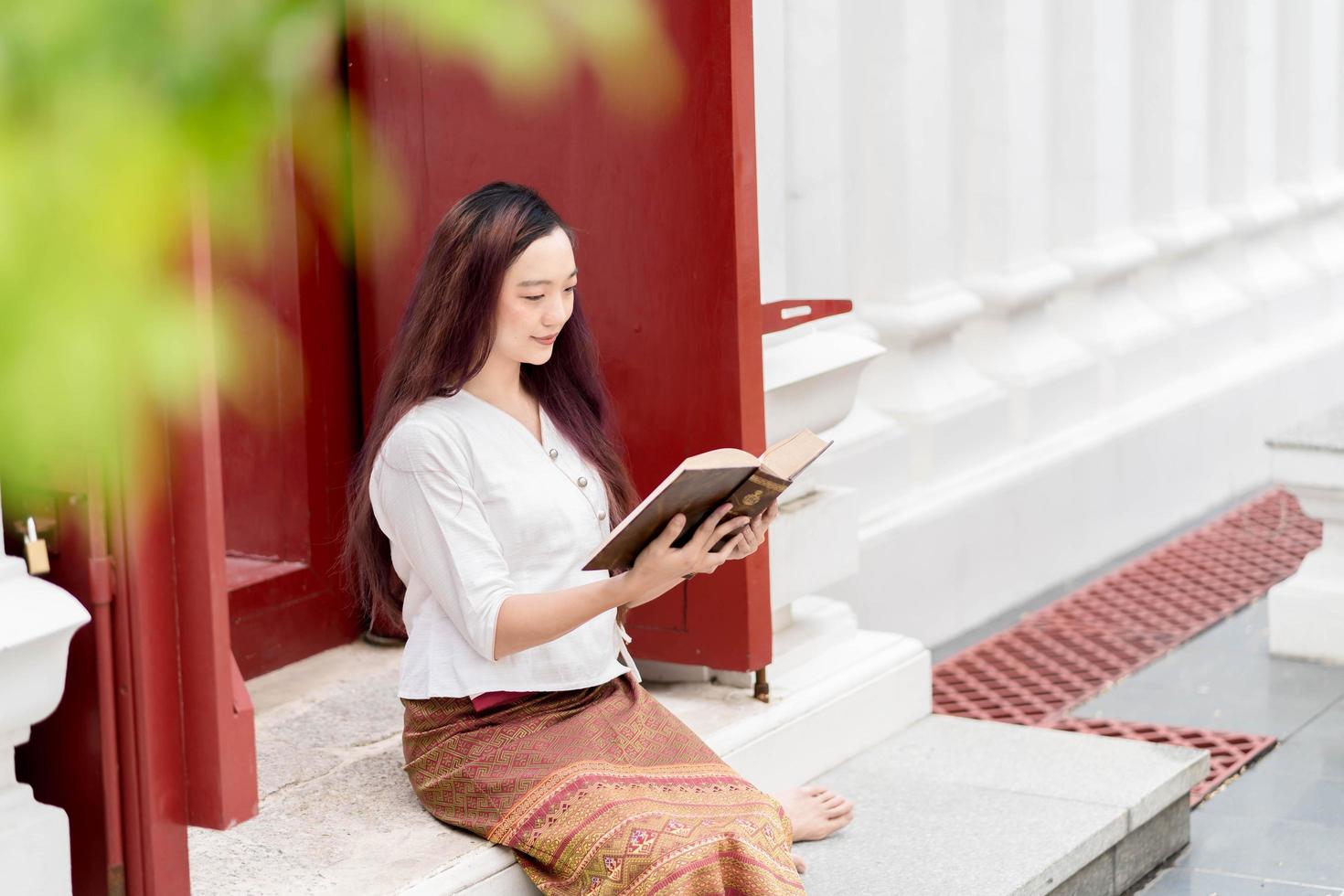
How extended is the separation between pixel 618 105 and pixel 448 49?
3234 mm

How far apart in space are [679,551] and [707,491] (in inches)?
5.2

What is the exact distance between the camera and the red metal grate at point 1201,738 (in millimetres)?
4805

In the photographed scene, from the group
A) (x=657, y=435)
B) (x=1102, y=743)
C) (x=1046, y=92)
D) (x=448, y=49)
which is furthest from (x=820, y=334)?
(x=448, y=49)

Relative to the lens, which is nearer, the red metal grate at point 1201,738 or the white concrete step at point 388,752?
the white concrete step at point 388,752

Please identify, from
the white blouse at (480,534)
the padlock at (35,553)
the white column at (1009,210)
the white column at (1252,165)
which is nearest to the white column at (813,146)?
the white column at (1009,210)

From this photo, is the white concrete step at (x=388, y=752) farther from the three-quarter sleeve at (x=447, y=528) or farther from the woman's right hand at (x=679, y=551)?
the woman's right hand at (x=679, y=551)

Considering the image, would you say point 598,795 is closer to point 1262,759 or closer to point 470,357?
point 470,357

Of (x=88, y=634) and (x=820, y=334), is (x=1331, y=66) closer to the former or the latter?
(x=820, y=334)

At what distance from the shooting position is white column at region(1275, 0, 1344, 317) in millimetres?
9086

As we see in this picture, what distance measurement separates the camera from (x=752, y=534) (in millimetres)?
3170

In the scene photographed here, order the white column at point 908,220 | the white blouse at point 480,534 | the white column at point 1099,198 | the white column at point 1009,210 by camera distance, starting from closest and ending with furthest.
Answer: the white blouse at point 480,534
the white column at point 908,220
the white column at point 1009,210
the white column at point 1099,198

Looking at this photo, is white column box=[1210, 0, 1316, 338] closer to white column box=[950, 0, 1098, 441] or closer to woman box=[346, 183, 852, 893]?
white column box=[950, 0, 1098, 441]

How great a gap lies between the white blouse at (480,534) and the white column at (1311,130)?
6615 mm

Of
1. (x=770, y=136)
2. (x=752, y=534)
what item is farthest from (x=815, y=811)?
(x=770, y=136)
